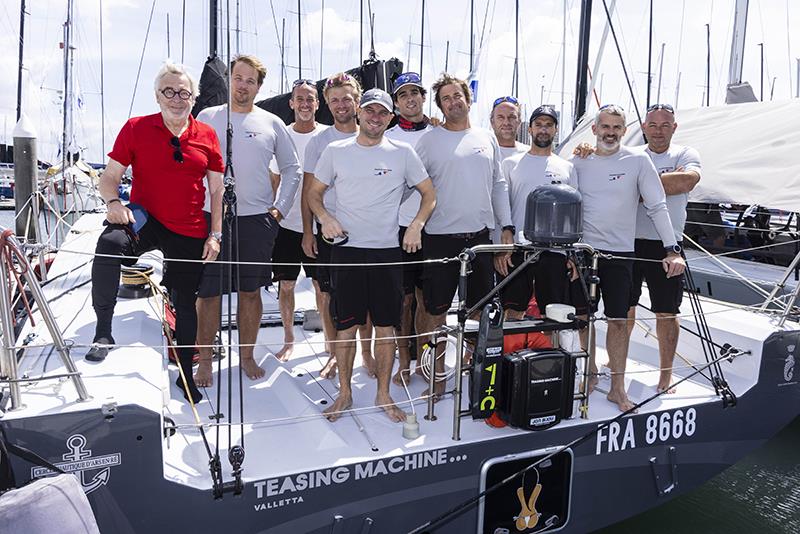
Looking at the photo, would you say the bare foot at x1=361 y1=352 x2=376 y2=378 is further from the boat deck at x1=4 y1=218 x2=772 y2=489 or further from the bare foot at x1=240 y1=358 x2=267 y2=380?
the bare foot at x1=240 y1=358 x2=267 y2=380

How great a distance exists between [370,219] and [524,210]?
105 cm

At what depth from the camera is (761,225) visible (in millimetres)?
8602

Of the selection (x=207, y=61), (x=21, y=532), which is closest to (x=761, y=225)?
(x=207, y=61)

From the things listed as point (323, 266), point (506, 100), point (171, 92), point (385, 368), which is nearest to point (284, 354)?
point (323, 266)

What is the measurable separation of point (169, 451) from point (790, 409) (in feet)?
11.8

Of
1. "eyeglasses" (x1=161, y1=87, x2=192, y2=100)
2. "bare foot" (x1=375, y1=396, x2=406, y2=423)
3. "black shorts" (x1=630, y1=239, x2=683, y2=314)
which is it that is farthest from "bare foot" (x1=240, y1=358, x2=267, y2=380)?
"black shorts" (x1=630, y1=239, x2=683, y2=314)

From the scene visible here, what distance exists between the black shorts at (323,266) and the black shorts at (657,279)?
6.01ft

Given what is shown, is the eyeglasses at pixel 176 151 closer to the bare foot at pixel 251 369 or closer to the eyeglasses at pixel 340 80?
the eyeglasses at pixel 340 80

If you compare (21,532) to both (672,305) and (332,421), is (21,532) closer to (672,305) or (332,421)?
(332,421)

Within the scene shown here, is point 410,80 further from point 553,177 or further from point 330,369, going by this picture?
point 330,369

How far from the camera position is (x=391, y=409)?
130 inches

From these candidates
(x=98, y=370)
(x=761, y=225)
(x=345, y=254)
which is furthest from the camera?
(x=761, y=225)

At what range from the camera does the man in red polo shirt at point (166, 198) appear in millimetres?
2953

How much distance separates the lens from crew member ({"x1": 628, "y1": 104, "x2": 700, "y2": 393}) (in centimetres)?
388
